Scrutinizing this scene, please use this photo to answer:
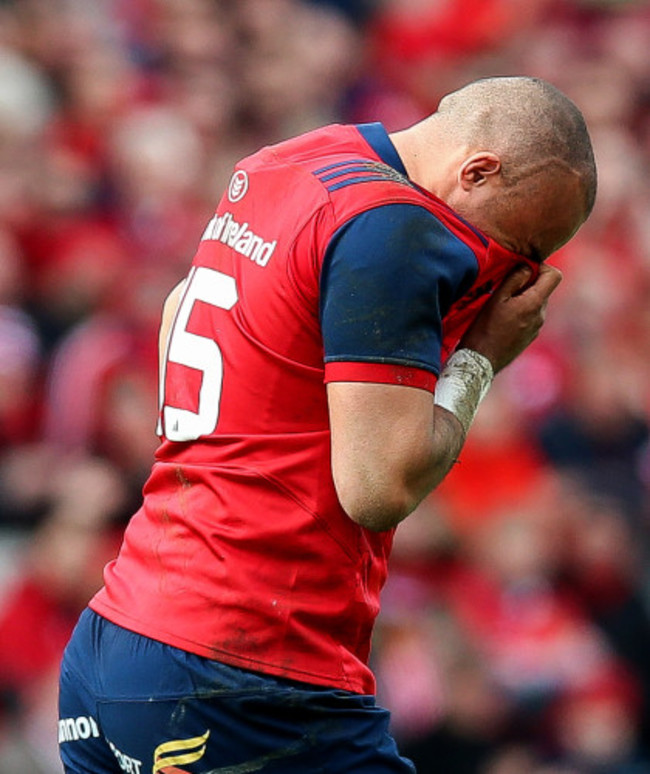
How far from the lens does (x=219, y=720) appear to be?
2.85 meters

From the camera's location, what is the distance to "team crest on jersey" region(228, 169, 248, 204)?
3.03 metres

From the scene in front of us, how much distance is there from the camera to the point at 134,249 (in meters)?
7.00

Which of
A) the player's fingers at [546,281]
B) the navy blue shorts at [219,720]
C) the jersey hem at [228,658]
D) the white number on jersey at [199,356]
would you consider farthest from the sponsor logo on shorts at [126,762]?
the player's fingers at [546,281]

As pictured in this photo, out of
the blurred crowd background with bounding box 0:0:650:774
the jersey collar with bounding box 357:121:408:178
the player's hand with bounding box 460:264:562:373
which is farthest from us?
the blurred crowd background with bounding box 0:0:650:774

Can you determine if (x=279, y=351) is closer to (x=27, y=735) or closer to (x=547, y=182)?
(x=547, y=182)

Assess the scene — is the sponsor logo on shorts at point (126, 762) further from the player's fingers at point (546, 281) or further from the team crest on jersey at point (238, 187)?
the player's fingers at point (546, 281)

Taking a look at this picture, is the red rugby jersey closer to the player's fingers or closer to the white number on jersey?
the white number on jersey

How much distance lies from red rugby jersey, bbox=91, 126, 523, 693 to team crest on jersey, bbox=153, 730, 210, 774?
0.56 ft

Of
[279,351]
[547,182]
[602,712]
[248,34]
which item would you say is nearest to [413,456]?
[279,351]

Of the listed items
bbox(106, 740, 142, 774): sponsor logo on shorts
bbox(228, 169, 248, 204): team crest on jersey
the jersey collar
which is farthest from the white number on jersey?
bbox(106, 740, 142, 774): sponsor logo on shorts

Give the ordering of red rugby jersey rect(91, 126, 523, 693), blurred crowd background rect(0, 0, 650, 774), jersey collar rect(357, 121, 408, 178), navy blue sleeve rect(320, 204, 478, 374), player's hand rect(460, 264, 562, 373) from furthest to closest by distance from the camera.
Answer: blurred crowd background rect(0, 0, 650, 774), player's hand rect(460, 264, 562, 373), jersey collar rect(357, 121, 408, 178), red rugby jersey rect(91, 126, 523, 693), navy blue sleeve rect(320, 204, 478, 374)

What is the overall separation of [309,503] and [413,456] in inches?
10.2

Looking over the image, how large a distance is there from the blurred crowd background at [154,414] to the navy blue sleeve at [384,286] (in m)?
3.15

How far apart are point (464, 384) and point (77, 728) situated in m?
1.05
